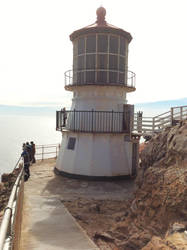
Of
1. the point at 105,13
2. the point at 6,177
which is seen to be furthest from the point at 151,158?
the point at 105,13

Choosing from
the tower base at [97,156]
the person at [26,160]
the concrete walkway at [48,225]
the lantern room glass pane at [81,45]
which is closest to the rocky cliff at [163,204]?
the concrete walkway at [48,225]

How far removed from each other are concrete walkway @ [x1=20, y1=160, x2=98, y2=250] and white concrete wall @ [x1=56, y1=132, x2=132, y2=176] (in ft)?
11.1

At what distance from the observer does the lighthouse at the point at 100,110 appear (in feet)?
53.2

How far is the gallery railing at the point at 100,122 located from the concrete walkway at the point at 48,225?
5.30m

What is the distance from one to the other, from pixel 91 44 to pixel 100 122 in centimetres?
555

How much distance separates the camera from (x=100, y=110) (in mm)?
16891

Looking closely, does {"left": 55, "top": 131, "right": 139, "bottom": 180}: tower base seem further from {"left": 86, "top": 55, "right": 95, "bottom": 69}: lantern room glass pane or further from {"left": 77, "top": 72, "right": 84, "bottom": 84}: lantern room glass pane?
{"left": 86, "top": 55, "right": 95, "bottom": 69}: lantern room glass pane

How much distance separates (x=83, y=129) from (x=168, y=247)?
12.2 m

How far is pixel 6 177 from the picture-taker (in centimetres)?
1698

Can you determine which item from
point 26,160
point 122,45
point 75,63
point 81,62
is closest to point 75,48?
point 75,63

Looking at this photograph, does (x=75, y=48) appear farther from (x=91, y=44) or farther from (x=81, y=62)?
(x=91, y=44)

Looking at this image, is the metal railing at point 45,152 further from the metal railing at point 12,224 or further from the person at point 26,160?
the metal railing at point 12,224

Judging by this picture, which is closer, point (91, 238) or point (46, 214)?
point (91, 238)

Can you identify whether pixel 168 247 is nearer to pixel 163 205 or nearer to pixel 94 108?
pixel 163 205
